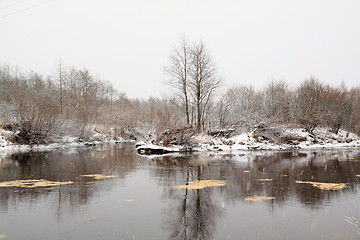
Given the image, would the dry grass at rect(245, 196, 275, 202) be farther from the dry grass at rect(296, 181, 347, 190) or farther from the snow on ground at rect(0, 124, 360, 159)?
the snow on ground at rect(0, 124, 360, 159)

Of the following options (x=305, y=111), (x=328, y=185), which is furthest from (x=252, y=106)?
(x=328, y=185)

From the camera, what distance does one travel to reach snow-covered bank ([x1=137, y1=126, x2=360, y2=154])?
29450 millimetres

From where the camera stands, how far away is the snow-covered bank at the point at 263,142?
29450mm

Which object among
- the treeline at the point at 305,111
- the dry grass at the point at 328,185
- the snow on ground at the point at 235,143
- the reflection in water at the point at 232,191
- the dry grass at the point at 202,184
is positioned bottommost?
the dry grass at the point at 328,185

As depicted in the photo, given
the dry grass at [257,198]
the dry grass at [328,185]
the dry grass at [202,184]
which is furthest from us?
the dry grass at [202,184]

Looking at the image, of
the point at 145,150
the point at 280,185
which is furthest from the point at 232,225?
the point at 145,150

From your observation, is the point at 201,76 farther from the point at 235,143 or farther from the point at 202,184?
the point at 202,184

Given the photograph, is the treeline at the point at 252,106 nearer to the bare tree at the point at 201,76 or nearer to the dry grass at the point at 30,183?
the bare tree at the point at 201,76

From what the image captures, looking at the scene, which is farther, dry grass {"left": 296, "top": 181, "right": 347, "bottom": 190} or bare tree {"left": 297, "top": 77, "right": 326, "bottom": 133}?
bare tree {"left": 297, "top": 77, "right": 326, "bottom": 133}

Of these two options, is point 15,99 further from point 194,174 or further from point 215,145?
point 194,174

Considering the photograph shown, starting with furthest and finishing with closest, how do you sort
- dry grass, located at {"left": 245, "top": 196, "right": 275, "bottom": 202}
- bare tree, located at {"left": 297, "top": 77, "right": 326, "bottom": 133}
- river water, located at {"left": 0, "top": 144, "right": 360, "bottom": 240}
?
bare tree, located at {"left": 297, "top": 77, "right": 326, "bottom": 133}, dry grass, located at {"left": 245, "top": 196, "right": 275, "bottom": 202}, river water, located at {"left": 0, "top": 144, "right": 360, "bottom": 240}

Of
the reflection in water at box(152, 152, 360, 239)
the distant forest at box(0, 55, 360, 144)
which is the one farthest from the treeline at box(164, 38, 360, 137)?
the reflection in water at box(152, 152, 360, 239)

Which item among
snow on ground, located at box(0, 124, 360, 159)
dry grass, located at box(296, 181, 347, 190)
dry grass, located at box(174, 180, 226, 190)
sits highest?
snow on ground, located at box(0, 124, 360, 159)

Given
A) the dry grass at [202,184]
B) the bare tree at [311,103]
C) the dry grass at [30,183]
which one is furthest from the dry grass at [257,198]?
the bare tree at [311,103]
